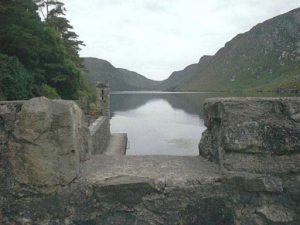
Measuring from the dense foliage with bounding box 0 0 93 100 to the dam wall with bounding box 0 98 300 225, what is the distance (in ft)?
67.8

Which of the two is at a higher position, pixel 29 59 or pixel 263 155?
pixel 29 59

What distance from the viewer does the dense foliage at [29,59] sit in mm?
24230

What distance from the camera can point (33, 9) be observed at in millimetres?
33500

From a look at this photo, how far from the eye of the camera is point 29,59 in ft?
95.3

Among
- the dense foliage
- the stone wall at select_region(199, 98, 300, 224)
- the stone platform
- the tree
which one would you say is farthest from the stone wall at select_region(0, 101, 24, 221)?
the tree

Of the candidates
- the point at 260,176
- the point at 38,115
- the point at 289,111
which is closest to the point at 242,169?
the point at 260,176

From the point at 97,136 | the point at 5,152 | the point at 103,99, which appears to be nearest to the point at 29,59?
the point at 103,99

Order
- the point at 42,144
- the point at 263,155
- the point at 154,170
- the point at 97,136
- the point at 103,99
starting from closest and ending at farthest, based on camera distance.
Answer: the point at 42,144 → the point at 263,155 → the point at 154,170 → the point at 97,136 → the point at 103,99

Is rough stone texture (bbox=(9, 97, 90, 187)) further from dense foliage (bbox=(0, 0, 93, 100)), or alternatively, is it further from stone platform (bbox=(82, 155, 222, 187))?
dense foliage (bbox=(0, 0, 93, 100))


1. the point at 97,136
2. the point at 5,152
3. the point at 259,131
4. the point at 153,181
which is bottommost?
the point at 97,136

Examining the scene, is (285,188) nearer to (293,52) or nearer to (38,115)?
(38,115)

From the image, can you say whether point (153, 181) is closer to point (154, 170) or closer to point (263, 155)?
point (154, 170)

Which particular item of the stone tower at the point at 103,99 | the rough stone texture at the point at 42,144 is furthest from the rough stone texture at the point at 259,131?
the stone tower at the point at 103,99

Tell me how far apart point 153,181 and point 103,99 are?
22383mm
